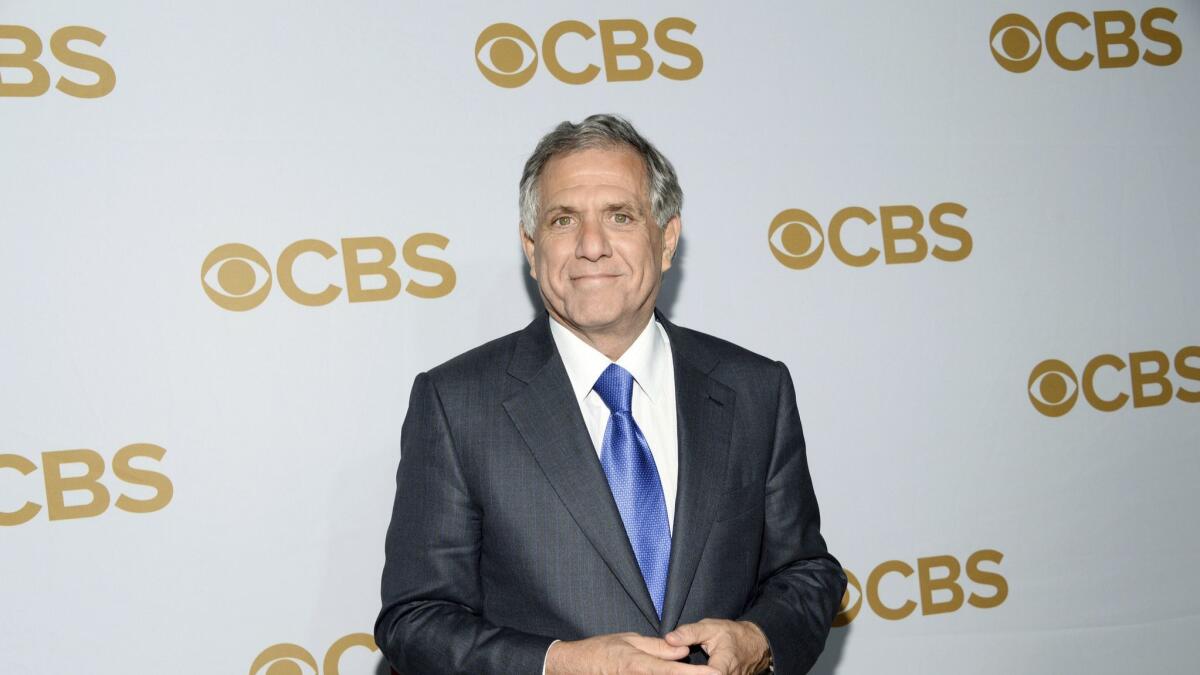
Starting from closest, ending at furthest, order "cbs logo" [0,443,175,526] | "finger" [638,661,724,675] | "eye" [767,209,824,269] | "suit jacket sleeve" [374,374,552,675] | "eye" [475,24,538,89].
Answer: "finger" [638,661,724,675]
"suit jacket sleeve" [374,374,552,675]
"cbs logo" [0,443,175,526]
"eye" [475,24,538,89]
"eye" [767,209,824,269]

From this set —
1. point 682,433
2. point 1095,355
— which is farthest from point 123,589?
point 1095,355

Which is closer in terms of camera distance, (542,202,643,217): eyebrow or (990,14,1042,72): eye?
(542,202,643,217): eyebrow

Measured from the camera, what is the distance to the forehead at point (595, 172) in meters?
1.73

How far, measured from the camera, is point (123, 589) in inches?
90.0

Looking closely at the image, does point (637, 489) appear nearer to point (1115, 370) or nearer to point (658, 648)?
point (658, 648)

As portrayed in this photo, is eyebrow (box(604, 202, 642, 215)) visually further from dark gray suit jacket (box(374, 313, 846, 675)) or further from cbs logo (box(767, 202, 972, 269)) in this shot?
cbs logo (box(767, 202, 972, 269))

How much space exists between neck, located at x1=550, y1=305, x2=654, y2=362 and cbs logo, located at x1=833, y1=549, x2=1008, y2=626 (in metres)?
1.24

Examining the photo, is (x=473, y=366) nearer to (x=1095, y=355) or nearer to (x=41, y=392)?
(x=41, y=392)

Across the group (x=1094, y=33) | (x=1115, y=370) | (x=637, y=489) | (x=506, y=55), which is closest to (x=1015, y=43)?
(x=1094, y=33)

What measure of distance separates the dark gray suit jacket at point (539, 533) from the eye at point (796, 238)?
0.92 m

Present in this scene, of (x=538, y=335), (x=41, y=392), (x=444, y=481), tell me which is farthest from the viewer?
(x=41, y=392)

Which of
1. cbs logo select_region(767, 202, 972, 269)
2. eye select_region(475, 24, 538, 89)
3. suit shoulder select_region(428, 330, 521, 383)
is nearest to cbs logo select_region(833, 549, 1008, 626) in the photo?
cbs logo select_region(767, 202, 972, 269)

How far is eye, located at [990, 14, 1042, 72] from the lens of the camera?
2775mm

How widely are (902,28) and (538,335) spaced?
5.06ft
